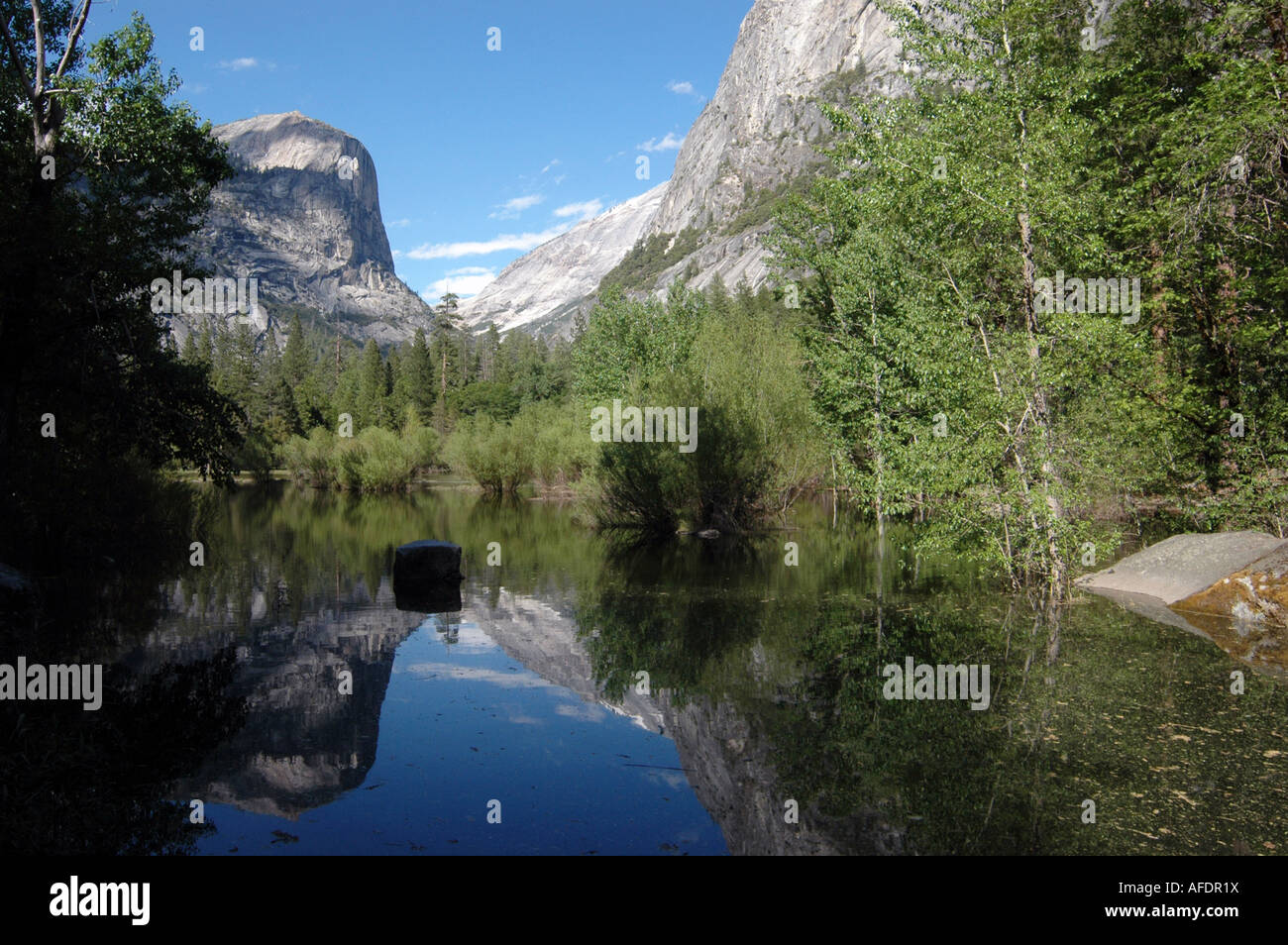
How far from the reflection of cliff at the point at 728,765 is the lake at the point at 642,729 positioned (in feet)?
0.11

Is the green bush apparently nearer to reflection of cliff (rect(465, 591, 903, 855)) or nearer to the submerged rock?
reflection of cliff (rect(465, 591, 903, 855))

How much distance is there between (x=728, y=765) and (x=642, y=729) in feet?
5.67

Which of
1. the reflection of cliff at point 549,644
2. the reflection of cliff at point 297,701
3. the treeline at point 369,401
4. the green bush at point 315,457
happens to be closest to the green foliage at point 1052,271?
the reflection of cliff at point 549,644

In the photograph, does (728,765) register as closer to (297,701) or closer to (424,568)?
(297,701)

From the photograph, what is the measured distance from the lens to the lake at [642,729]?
6.55m

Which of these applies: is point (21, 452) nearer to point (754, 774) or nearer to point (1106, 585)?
point (754, 774)

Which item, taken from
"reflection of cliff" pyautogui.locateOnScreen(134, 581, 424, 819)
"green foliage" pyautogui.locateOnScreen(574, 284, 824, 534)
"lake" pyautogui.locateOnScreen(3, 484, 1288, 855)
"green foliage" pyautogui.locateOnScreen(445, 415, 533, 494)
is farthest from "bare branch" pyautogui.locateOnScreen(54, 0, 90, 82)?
"green foliage" pyautogui.locateOnScreen(445, 415, 533, 494)

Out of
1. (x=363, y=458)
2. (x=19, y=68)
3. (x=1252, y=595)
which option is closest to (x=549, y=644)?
(x=1252, y=595)

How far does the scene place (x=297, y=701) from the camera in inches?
406

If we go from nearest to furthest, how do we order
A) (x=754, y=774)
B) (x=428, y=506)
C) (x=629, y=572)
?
(x=754, y=774) → (x=629, y=572) → (x=428, y=506)

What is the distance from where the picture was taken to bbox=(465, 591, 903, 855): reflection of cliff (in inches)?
253

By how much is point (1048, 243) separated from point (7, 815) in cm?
1796
